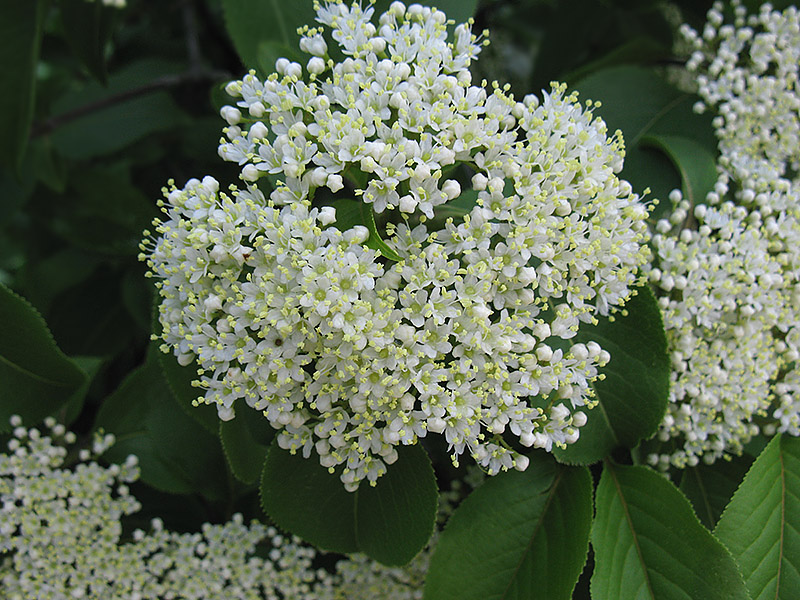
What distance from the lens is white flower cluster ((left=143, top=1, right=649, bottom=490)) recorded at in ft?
4.27

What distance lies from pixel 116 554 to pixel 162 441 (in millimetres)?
323

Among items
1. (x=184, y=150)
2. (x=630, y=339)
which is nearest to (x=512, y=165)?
(x=630, y=339)

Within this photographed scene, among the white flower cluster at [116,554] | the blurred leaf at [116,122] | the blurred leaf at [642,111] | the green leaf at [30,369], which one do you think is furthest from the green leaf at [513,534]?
the blurred leaf at [116,122]

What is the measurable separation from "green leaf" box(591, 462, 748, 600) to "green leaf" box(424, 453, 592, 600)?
8cm

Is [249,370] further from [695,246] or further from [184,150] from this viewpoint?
[184,150]

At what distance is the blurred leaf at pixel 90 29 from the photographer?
246cm

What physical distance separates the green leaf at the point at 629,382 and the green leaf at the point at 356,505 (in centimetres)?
33

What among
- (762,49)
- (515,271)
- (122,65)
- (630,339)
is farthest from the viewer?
(122,65)

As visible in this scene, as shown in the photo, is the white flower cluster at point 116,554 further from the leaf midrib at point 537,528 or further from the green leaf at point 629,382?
the green leaf at point 629,382

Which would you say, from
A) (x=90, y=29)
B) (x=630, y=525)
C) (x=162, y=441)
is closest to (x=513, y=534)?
(x=630, y=525)

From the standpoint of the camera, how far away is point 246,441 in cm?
172

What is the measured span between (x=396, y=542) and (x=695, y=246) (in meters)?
1.01

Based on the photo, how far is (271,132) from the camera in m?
Answer: 1.55

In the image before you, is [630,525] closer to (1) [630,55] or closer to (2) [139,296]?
(1) [630,55]
